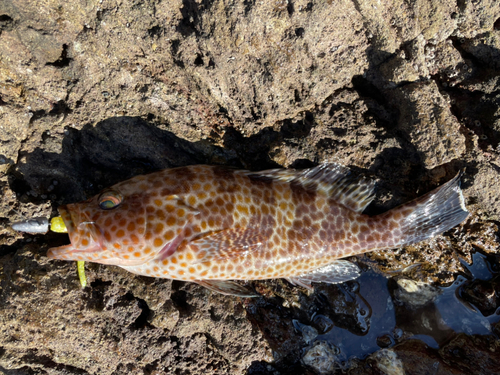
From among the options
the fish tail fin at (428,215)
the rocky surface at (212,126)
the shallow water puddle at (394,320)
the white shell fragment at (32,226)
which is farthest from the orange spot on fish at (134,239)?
the fish tail fin at (428,215)

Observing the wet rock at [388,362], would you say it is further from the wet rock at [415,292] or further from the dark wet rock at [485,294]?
the dark wet rock at [485,294]

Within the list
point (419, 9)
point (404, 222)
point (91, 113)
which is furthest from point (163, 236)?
point (419, 9)

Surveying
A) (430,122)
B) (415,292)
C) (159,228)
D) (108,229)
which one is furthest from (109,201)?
(415,292)

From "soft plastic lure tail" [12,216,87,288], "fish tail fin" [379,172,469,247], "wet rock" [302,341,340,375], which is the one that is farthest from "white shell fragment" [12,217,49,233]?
"fish tail fin" [379,172,469,247]

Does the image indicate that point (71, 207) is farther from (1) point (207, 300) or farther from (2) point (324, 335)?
(2) point (324, 335)

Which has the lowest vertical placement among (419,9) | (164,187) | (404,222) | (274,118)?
(404,222)

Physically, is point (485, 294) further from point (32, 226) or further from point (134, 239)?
point (32, 226)
